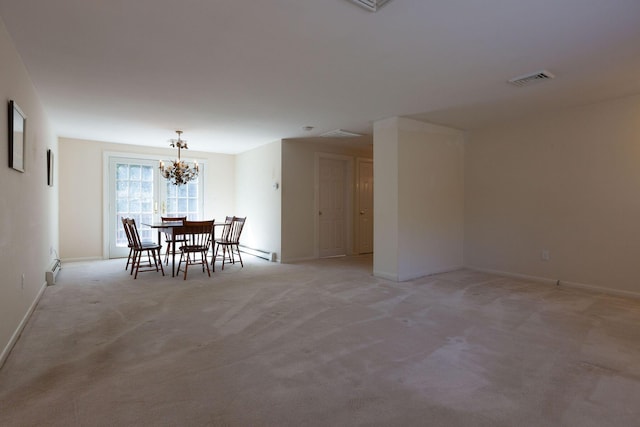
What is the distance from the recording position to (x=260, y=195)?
6922mm

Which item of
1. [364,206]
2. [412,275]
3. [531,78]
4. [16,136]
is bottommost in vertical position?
[412,275]

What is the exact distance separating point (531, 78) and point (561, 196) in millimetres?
1969

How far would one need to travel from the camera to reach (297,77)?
3250 millimetres

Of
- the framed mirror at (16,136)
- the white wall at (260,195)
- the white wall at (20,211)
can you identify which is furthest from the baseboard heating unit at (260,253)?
the framed mirror at (16,136)

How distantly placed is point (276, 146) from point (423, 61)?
12.7 ft

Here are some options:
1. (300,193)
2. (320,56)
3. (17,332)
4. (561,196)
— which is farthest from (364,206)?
(17,332)

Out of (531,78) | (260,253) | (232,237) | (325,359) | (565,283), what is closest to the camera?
(325,359)

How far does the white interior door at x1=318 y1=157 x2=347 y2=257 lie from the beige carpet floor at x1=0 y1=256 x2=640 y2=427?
2783 mm

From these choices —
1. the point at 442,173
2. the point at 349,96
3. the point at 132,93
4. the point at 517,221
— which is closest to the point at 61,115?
the point at 132,93

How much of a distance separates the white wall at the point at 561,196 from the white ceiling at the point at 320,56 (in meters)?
0.38

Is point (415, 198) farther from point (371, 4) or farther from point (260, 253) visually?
point (260, 253)

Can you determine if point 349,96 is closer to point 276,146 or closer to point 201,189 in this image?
point 276,146

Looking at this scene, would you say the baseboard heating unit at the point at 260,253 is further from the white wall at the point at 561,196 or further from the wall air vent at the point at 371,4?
the wall air vent at the point at 371,4

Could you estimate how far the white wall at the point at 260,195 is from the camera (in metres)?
6.36
